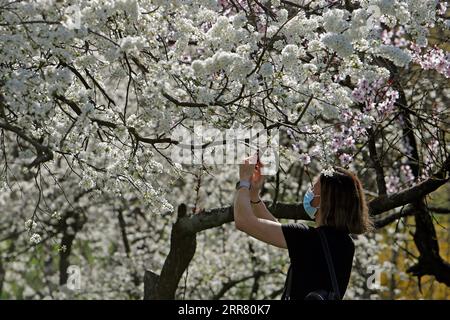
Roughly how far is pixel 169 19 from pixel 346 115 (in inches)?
86.7

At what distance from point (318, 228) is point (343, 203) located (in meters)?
0.20

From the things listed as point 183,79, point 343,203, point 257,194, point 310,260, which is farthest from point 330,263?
point 183,79

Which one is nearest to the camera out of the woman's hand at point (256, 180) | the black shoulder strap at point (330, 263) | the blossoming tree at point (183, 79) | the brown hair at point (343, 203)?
the black shoulder strap at point (330, 263)

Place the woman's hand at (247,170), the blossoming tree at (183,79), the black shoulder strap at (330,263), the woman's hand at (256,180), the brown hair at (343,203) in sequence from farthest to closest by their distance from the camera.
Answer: the blossoming tree at (183,79)
the woman's hand at (256,180)
the woman's hand at (247,170)
the brown hair at (343,203)
the black shoulder strap at (330,263)

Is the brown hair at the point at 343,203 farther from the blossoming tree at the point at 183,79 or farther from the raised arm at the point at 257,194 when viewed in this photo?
the blossoming tree at the point at 183,79

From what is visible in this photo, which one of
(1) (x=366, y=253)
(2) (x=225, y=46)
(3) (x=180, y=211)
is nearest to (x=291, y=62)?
(2) (x=225, y=46)

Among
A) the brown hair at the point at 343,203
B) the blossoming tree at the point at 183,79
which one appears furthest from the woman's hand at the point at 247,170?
the blossoming tree at the point at 183,79

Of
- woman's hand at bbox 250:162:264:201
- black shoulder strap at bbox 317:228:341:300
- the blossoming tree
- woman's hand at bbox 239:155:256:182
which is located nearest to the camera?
black shoulder strap at bbox 317:228:341:300

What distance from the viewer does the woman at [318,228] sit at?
421 cm

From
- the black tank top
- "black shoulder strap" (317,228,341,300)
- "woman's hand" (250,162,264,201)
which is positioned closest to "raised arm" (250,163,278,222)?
"woman's hand" (250,162,264,201)

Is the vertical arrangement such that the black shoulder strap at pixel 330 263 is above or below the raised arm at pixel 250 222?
below

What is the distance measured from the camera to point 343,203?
Result: 439cm

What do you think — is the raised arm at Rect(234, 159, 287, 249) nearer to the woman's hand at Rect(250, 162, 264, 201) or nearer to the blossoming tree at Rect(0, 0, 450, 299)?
the woman's hand at Rect(250, 162, 264, 201)

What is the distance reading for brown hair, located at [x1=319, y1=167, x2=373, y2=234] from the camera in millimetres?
4352
